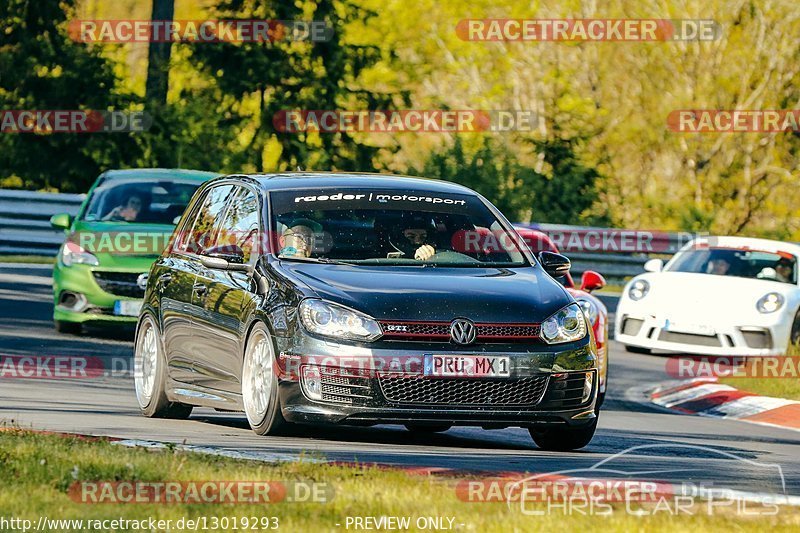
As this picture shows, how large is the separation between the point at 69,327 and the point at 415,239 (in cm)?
794

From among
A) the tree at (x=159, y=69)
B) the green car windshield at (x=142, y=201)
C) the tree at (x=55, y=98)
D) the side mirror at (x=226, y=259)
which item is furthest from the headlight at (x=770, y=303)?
the tree at (x=159, y=69)

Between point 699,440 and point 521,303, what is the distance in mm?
2963

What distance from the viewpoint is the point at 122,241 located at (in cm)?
1766

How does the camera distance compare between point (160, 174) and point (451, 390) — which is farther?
point (160, 174)

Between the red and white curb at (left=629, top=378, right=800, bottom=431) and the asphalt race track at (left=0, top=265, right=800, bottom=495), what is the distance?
1.37 feet

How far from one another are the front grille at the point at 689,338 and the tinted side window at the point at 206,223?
8.67 meters

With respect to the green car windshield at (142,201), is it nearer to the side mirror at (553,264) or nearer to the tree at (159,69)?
the side mirror at (553,264)

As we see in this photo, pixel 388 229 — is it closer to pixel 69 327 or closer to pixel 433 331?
pixel 433 331

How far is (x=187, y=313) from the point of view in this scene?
11234 millimetres

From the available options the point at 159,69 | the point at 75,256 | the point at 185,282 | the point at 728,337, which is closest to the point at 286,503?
the point at 185,282

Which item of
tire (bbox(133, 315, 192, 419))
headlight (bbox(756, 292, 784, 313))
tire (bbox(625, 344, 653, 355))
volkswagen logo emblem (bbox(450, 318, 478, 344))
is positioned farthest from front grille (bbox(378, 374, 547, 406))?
tire (bbox(625, 344, 653, 355))

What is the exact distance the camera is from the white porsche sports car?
19328mm

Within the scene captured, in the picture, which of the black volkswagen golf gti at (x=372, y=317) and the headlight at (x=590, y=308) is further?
the headlight at (x=590, y=308)

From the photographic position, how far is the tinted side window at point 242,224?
10790 mm
